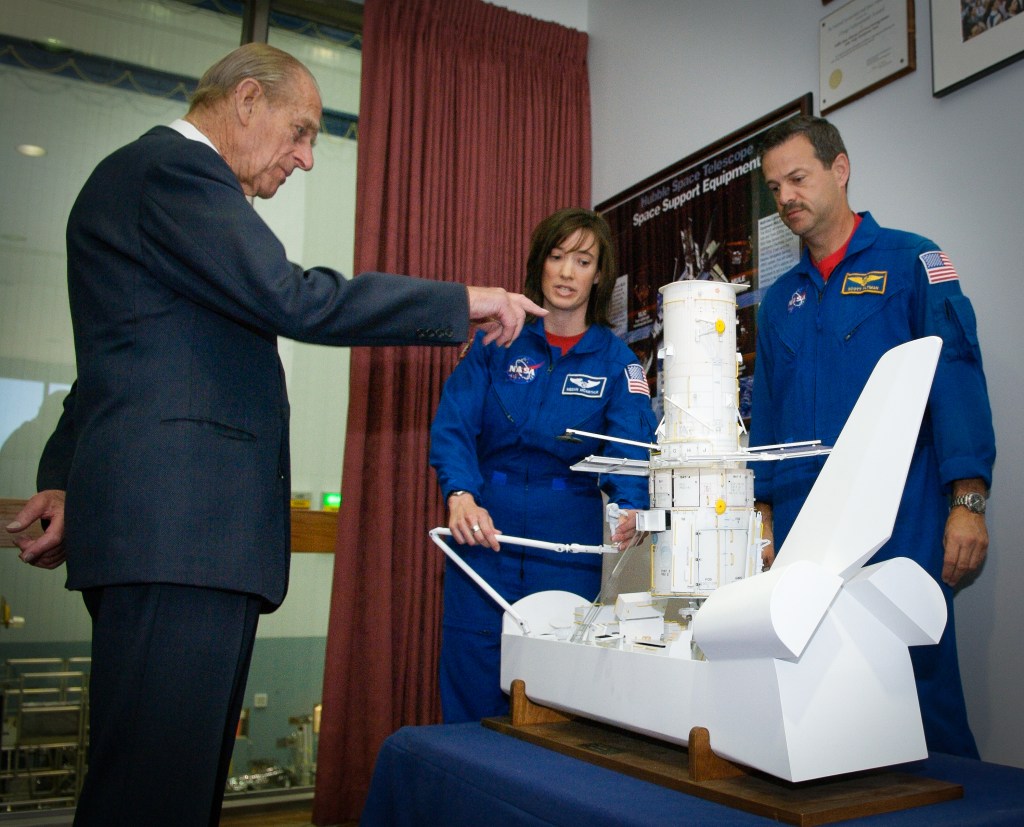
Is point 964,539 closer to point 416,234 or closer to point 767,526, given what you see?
point 767,526

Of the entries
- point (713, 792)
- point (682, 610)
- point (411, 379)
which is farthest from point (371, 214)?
point (713, 792)

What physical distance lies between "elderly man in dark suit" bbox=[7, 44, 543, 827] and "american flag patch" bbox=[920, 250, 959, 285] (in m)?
1.10

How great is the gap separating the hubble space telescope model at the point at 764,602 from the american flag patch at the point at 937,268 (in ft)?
2.15

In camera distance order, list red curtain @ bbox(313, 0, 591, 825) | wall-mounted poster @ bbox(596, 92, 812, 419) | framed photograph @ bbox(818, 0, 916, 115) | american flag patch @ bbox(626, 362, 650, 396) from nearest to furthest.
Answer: american flag patch @ bbox(626, 362, 650, 396) < framed photograph @ bbox(818, 0, 916, 115) < wall-mounted poster @ bbox(596, 92, 812, 419) < red curtain @ bbox(313, 0, 591, 825)

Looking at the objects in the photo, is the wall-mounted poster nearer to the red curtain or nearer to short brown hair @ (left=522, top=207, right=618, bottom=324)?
the red curtain

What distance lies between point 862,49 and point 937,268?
96 cm

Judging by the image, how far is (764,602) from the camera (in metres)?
1.00

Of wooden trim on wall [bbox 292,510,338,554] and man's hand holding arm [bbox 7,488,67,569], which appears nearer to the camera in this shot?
man's hand holding arm [bbox 7,488,67,569]

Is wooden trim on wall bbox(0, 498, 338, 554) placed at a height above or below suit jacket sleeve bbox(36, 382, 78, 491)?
below

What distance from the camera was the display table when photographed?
0.99m

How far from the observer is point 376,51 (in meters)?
3.46

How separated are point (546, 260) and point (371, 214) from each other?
4.25 ft

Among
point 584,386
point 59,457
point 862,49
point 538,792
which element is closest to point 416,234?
point 584,386

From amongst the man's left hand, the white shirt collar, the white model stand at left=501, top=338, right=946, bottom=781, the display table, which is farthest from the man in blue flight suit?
the white shirt collar
